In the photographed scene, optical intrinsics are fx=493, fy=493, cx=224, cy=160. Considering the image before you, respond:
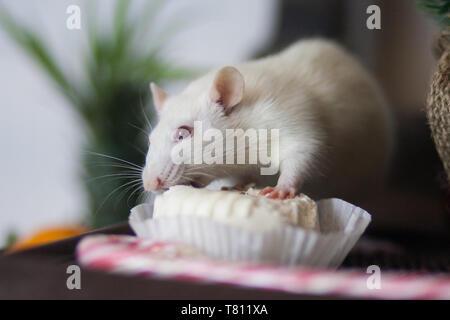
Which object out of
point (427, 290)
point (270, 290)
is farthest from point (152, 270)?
point (427, 290)

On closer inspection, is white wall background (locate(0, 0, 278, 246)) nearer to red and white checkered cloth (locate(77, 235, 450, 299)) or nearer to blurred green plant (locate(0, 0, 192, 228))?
blurred green plant (locate(0, 0, 192, 228))

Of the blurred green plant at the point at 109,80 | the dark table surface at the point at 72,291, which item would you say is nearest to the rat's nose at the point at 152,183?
the dark table surface at the point at 72,291

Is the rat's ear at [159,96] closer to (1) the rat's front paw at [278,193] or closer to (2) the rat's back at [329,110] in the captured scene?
(2) the rat's back at [329,110]

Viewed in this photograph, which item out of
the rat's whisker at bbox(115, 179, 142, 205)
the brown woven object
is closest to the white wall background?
the rat's whisker at bbox(115, 179, 142, 205)

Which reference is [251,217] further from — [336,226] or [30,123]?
[30,123]

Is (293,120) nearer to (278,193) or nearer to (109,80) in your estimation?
(278,193)

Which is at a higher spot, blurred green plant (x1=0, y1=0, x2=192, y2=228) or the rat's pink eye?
blurred green plant (x1=0, y1=0, x2=192, y2=228)

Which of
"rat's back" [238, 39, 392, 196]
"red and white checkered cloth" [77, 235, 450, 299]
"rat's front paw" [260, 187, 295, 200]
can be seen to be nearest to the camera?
"red and white checkered cloth" [77, 235, 450, 299]

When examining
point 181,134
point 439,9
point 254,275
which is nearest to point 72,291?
point 254,275
